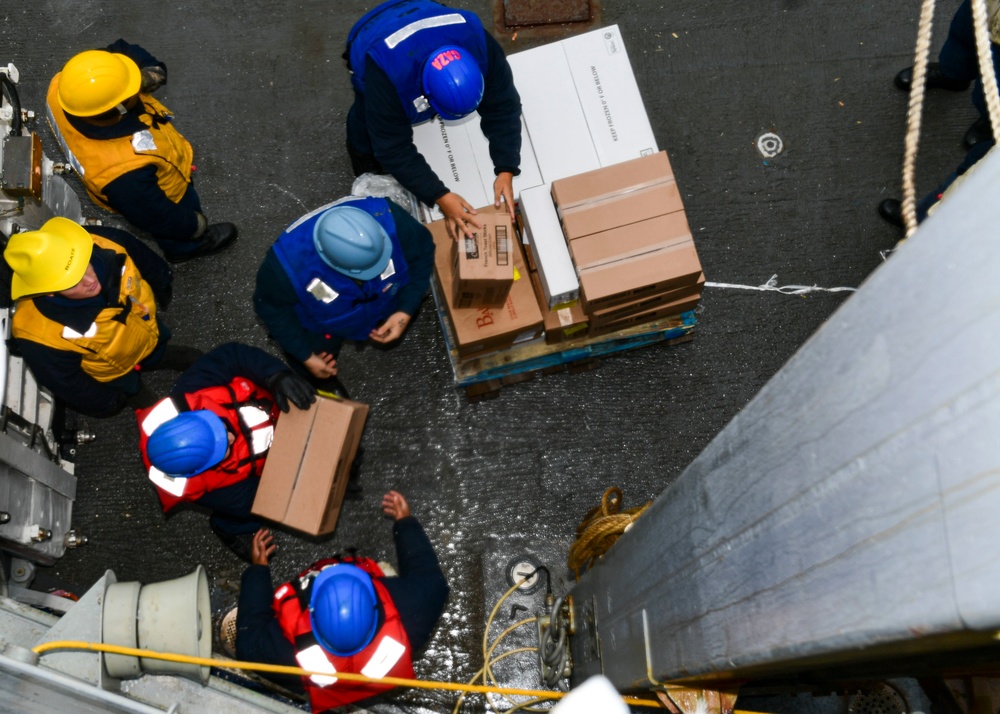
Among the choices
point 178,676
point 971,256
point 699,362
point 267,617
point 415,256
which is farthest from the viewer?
point 699,362

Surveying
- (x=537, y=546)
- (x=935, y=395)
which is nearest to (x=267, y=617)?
(x=537, y=546)

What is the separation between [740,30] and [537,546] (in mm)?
3472

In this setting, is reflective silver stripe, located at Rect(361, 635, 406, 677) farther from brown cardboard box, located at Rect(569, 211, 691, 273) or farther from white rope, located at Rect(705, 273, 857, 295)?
white rope, located at Rect(705, 273, 857, 295)

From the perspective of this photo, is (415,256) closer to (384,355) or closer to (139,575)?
(384,355)

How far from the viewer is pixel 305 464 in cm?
372

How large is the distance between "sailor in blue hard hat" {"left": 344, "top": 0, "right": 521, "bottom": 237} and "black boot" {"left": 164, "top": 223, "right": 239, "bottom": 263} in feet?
3.46

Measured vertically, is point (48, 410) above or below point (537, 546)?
above

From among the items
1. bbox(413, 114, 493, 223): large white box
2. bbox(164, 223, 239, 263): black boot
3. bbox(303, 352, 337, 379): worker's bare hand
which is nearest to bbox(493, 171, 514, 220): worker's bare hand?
bbox(413, 114, 493, 223): large white box

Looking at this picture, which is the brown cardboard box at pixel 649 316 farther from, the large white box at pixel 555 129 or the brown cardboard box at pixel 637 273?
the large white box at pixel 555 129

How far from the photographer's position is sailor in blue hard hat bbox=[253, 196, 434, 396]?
3.42m

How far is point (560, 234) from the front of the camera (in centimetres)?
391

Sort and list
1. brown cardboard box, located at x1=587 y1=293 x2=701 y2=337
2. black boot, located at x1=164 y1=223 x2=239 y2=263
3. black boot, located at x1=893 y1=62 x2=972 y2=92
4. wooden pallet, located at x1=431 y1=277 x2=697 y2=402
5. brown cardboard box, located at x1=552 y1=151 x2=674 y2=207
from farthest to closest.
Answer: black boot, located at x1=893 y1=62 x2=972 y2=92
black boot, located at x1=164 y1=223 x2=239 y2=263
wooden pallet, located at x1=431 y1=277 x2=697 y2=402
brown cardboard box, located at x1=587 y1=293 x2=701 y2=337
brown cardboard box, located at x1=552 y1=151 x2=674 y2=207

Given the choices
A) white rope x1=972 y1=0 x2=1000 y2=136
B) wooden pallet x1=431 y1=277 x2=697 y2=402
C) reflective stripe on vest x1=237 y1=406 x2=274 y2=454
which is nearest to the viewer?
white rope x1=972 y1=0 x2=1000 y2=136

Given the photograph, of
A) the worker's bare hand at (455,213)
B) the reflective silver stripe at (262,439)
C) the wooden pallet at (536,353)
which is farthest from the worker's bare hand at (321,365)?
the worker's bare hand at (455,213)
